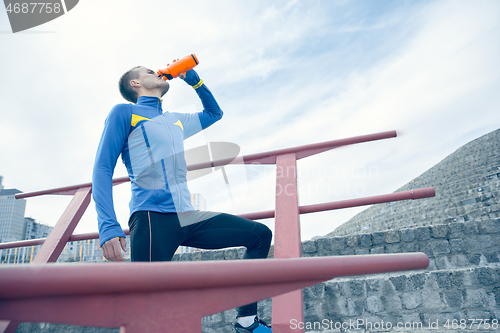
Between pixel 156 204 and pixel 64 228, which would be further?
pixel 64 228

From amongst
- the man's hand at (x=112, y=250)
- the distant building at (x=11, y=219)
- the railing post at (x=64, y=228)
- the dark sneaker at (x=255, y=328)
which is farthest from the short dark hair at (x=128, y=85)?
the distant building at (x=11, y=219)

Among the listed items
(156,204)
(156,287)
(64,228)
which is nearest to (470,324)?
(156,204)

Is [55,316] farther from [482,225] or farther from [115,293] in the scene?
[482,225]

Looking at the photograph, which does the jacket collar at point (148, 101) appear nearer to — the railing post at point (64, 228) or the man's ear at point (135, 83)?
the man's ear at point (135, 83)

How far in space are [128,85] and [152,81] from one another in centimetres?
18

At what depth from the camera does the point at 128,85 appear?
1844 millimetres

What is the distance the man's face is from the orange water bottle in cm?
3

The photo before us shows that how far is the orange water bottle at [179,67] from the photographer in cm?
172

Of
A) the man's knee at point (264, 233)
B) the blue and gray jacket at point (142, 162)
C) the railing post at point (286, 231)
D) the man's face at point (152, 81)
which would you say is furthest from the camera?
the man's face at point (152, 81)

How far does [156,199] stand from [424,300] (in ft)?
6.11

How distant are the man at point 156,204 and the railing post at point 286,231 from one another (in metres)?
0.20

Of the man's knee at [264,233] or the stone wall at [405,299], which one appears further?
the stone wall at [405,299]

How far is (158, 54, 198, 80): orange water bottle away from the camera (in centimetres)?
172
